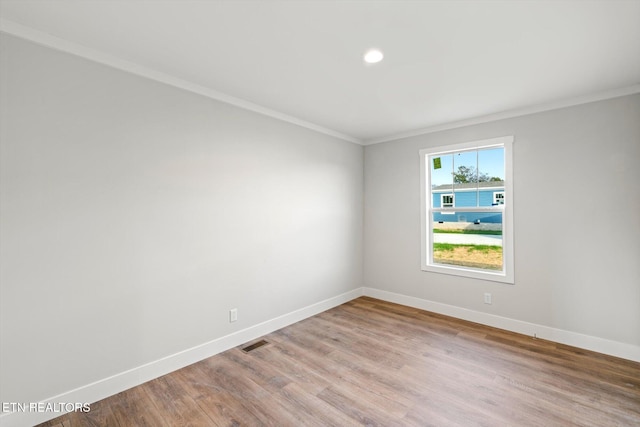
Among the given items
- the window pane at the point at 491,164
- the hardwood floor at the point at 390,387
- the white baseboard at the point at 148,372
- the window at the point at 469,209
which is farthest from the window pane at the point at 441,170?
the white baseboard at the point at 148,372

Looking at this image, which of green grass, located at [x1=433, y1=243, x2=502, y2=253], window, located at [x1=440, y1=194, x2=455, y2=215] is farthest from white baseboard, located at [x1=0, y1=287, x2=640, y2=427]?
window, located at [x1=440, y1=194, x2=455, y2=215]

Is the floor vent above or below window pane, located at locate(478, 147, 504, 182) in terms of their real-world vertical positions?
below

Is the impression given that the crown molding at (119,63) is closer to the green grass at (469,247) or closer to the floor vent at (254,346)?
the floor vent at (254,346)

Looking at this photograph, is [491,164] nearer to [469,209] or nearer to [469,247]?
[469,209]

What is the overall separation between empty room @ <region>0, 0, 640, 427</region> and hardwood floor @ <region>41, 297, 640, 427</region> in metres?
0.02

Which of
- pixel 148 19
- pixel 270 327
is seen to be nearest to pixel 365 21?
pixel 148 19

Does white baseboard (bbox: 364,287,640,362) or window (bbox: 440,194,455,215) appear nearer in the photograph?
white baseboard (bbox: 364,287,640,362)

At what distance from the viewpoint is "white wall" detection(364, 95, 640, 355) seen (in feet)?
8.96

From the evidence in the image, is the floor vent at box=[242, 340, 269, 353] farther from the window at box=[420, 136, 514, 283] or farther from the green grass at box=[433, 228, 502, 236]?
the green grass at box=[433, 228, 502, 236]

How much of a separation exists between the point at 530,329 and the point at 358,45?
351cm

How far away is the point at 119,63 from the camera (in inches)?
88.2

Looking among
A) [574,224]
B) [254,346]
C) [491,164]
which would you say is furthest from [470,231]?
[254,346]

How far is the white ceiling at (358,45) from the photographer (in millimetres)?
1708

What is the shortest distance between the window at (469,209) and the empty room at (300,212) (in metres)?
0.03
